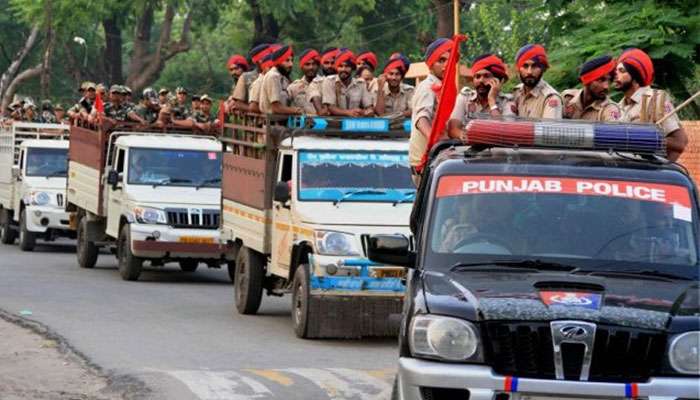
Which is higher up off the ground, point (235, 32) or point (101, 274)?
point (235, 32)

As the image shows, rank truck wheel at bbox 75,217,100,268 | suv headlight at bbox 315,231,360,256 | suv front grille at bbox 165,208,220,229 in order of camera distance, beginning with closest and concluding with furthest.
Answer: suv headlight at bbox 315,231,360,256, suv front grille at bbox 165,208,220,229, truck wheel at bbox 75,217,100,268

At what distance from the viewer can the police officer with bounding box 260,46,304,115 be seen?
16828 mm

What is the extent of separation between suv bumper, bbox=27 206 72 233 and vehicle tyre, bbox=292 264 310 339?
529 inches

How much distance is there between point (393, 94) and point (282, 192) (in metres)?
2.35

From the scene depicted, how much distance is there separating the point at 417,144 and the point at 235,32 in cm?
4358

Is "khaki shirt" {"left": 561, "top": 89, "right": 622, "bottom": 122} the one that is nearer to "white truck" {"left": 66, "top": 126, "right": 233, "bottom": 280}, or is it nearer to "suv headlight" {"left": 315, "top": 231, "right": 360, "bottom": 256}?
"suv headlight" {"left": 315, "top": 231, "right": 360, "bottom": 256}

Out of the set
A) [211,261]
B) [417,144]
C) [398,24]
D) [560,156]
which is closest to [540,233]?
[560,156]

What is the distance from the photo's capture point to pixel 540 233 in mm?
8367

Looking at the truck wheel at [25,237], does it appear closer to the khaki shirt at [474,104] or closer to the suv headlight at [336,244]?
the suv headlight at [336,244]

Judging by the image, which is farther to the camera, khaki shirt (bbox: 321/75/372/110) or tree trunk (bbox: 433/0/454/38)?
tree trunk (bbox: 433/0/454/38)

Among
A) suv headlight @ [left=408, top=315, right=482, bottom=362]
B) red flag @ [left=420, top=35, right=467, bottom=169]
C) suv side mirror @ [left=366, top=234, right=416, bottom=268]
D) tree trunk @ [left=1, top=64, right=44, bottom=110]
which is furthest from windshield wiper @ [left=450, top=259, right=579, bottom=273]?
tree trunk @ [left=1, top=64, right=44, bottom=110]

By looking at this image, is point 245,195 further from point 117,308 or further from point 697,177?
point 697,177

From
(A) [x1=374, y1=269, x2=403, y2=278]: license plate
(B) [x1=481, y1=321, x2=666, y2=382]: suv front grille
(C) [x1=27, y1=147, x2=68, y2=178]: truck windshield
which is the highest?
(B) [x1=481, y1=321, x2=666, y2=382]: suv front grille

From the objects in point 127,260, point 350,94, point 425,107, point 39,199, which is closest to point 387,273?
point 425,107
